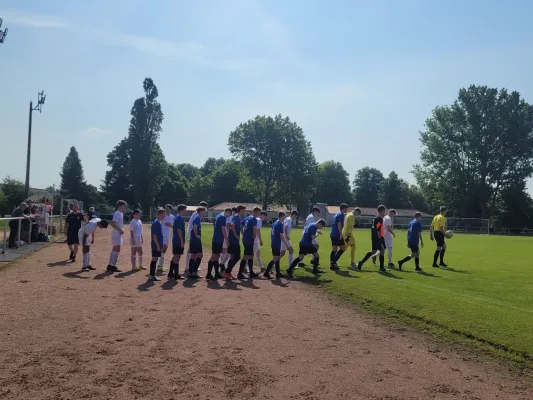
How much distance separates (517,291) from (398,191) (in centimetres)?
10951

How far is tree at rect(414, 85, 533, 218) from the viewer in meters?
73.6

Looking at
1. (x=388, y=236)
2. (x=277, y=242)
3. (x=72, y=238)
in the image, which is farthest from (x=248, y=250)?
(x=72, y=238)

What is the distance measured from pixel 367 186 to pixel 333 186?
43.0 feet

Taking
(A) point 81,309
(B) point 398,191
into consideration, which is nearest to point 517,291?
(A) point 81,309

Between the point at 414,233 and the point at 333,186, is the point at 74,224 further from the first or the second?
the point at 333,186

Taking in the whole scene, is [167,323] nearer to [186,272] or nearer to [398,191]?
[186,272]

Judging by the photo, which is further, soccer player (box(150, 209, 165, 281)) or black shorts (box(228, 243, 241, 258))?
black shorts (box(228, 243, 241, 258))

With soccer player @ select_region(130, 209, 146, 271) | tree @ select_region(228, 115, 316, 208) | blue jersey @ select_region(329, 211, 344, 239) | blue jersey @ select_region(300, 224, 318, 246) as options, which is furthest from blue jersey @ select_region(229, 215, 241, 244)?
tree @ select_region(228, 115, 316, 208)

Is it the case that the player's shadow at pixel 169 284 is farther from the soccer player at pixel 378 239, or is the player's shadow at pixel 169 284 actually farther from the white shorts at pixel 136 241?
the soccer player at pixel 378 239

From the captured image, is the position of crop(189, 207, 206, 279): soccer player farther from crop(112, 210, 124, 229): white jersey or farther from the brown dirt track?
the brown dirt track

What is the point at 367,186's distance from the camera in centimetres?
13062

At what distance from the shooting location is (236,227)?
14.5 metres

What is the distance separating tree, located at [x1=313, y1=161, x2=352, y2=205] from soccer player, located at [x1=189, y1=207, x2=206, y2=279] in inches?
4216

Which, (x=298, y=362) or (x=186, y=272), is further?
(x=186, y=272)
